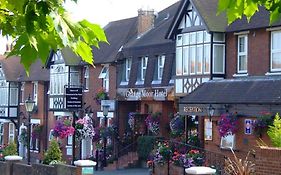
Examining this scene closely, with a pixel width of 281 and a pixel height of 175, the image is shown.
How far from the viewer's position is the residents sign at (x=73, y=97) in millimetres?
35125

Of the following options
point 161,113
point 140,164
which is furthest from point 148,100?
point 140,164

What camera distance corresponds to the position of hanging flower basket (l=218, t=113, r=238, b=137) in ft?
88.6

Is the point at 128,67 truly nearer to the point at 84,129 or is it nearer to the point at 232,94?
the point at 84,129

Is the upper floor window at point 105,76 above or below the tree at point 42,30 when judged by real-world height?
above

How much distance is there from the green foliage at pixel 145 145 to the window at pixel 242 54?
264 inches

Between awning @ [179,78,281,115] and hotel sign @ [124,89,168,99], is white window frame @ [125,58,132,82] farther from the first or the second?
awning @ [179,78,281,115]

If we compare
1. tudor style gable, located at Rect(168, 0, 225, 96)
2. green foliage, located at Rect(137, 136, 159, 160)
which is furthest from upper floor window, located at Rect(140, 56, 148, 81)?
tudor style gable, located at Rect(168, 0, 225, 96)

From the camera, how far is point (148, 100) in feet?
121

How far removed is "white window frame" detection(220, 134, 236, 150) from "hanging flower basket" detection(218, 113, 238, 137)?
1.97 ft

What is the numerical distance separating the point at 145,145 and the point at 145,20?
32.6 feet

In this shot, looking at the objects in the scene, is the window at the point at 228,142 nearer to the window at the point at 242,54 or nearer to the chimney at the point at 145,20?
the window at the point at 242,54

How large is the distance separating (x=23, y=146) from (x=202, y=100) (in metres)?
24.1

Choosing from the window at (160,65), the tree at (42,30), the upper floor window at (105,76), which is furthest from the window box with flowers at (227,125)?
the tree at (42,30)

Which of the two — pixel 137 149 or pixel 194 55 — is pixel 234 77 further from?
Answer: pixel 137 149
